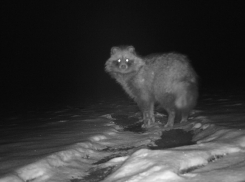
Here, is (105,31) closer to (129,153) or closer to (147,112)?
(147,112)

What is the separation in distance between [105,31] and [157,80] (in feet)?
245

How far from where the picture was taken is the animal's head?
7.78 m

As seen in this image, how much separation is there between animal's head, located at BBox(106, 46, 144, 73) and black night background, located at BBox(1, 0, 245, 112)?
124 ft

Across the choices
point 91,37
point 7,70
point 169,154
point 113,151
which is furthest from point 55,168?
point 91,37

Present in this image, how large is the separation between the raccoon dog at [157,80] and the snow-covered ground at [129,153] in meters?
0.51

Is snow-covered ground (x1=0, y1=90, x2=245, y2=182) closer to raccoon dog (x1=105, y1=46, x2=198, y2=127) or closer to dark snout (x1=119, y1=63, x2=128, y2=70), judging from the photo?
raccoon dog (x1=105, y1=46, x2=198, y2=127)

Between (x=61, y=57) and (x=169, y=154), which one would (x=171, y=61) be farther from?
(x=61, y=57)

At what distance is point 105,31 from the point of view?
263 feet

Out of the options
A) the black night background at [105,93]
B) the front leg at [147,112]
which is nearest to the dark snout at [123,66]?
the front leg at [147,112]

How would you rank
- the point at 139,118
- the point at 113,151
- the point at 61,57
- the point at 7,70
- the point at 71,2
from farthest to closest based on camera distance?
the point at 71,2
the point at 61,57
the point at 7,70
the point at 139,118
the point at 113,151

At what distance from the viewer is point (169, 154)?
3.98 m

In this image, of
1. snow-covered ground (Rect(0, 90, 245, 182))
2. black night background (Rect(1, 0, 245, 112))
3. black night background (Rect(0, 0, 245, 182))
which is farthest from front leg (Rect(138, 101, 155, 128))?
black night background (Rect(1, 0, 245, 112))

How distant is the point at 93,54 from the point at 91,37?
15694mm

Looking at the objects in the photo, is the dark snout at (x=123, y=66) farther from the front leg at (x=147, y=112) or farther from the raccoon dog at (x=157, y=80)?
the front leg at (x=147, y=112)
